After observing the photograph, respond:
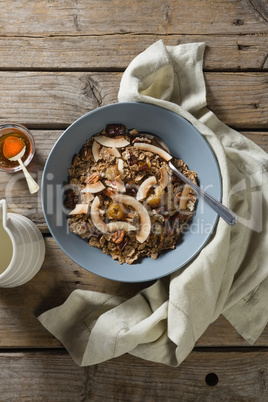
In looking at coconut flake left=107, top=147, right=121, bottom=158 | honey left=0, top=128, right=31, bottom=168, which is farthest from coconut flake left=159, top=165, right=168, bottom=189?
honey left=0, top=128, right=31, bottom=168

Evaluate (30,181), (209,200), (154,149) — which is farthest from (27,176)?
(209,200)

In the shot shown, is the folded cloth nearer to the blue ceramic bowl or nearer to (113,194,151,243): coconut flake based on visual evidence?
the blue ceramic bowl

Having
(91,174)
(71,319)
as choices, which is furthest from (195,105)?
(71,319)

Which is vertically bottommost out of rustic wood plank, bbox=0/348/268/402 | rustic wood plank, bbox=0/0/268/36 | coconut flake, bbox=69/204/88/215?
rustic wood plank, bbox=0/348/268/402

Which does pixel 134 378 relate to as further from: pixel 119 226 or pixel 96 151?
pixel 96 151

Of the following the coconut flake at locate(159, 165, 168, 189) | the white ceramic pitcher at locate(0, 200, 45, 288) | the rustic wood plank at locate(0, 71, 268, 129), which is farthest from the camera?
the rustic wood plank at locate(0, 71, 268, 129)

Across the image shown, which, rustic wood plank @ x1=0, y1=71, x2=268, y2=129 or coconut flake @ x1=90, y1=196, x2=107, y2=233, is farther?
rustic wood plank @ x1=0, y1=71, x2=268, y2=129

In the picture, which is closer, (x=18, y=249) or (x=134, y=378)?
(x=18, y=249)

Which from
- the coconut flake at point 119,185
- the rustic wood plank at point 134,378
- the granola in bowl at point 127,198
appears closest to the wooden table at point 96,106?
the rustic wood plank at point 134,378
